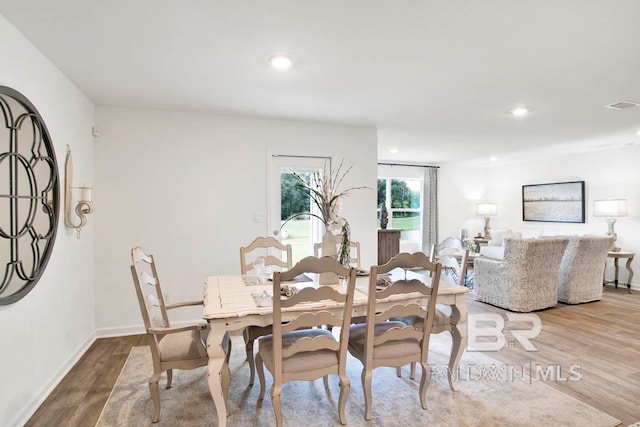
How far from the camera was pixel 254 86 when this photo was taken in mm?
3170

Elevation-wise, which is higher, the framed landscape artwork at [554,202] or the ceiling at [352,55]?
the ceiling at [352,55]

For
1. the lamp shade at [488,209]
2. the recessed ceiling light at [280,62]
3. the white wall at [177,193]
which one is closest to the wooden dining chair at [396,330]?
the recessed ceiling light at [280,62]

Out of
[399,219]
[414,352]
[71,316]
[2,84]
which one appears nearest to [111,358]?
[71,316]

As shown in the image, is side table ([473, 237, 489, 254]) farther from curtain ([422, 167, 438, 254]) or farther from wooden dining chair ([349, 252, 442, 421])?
wooden dining chair ([349, 252, 442, 421])

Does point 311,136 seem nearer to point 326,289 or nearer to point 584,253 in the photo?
point 326,289

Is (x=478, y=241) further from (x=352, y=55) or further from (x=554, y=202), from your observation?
(x=352, y=55)

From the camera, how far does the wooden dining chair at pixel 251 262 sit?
2.64m

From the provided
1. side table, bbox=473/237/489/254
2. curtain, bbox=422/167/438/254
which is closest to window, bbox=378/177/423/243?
curtain, bbox=422/167/438/254

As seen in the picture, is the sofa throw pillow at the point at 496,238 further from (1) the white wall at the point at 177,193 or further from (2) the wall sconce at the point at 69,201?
(2) the wall sconce at the point at 69,201

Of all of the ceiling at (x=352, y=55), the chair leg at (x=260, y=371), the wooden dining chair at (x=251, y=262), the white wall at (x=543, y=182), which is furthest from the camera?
the white wall at (x=543, y=182)

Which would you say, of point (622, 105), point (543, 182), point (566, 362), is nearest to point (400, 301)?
point (566, 362)

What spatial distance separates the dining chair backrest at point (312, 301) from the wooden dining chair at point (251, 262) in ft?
2.21

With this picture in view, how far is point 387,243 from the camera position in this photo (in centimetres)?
724

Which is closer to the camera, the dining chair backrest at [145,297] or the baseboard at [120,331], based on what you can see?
the dining chair backrest at [145,297]
